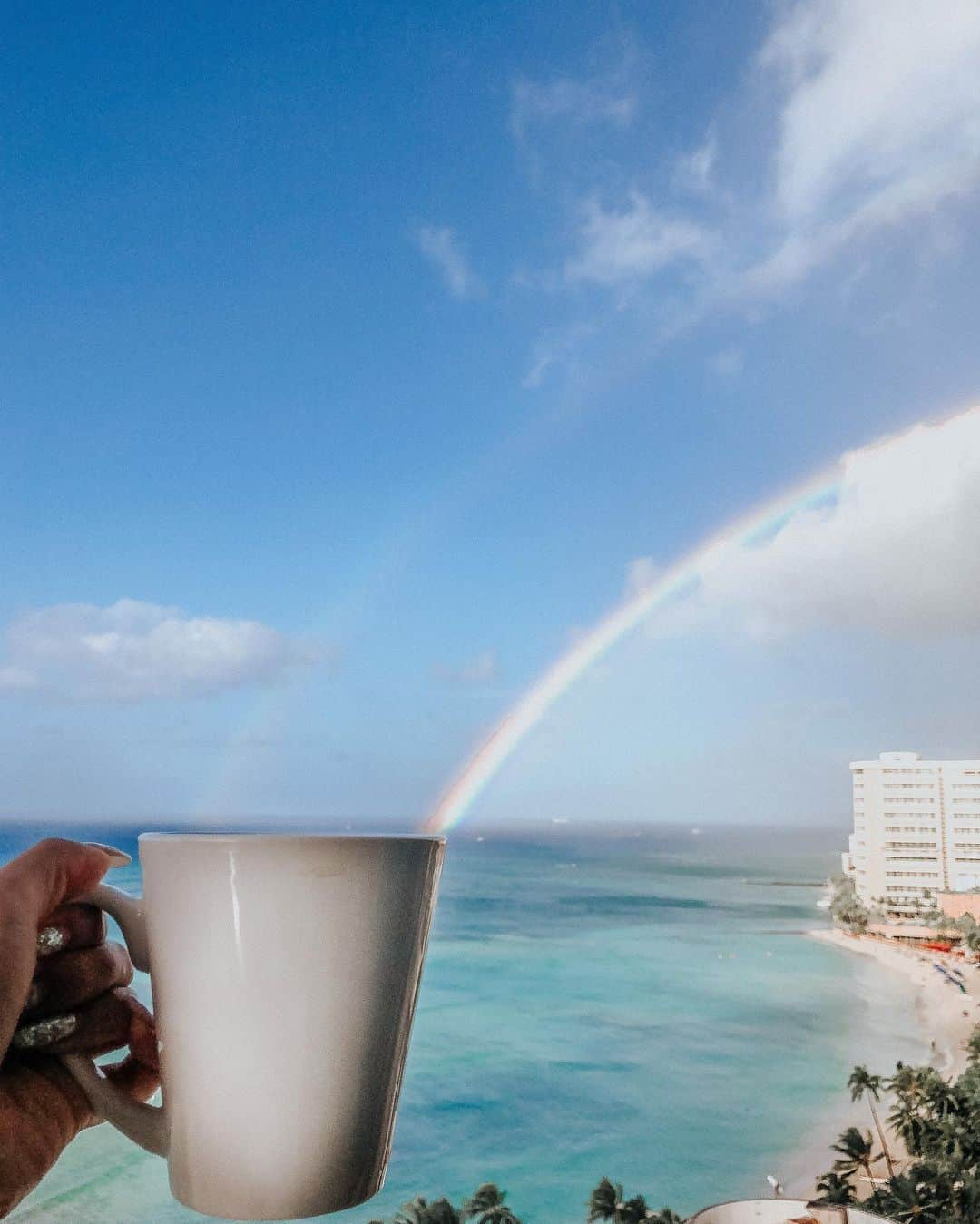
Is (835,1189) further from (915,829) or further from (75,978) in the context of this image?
(915,829)

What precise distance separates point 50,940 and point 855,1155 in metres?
15.2

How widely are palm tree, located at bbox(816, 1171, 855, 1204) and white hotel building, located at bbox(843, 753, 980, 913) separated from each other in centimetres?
1426

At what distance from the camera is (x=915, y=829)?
26203 mm

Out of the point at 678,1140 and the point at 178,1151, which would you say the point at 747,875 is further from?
the point at 178,1151

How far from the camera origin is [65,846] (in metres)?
0.34

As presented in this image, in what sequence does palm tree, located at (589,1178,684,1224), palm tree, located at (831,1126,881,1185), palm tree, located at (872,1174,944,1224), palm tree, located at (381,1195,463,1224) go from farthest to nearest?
palm tree, located at (831,1126,881,1185) < palm tree, located at (589,1178,684,1224) < palm tree, located at (381,1195,463,1224) < palm tree, located at (872,1174,944,1224)

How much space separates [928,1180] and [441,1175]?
22.2ft

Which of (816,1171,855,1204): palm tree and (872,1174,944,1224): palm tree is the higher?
(872,1174,944,1224): palm tree

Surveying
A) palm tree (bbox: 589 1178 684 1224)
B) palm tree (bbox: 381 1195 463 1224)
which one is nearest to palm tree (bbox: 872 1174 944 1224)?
palm tree (bbox: 589 1178 684 1224)

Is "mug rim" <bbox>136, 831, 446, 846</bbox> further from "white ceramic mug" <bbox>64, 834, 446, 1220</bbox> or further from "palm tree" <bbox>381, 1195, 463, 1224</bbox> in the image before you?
"palm tree" <bbox>381, 1195, 463, 1224</bbox>

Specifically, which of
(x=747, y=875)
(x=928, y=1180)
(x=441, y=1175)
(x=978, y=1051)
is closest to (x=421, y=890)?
(x=928, y=1180)

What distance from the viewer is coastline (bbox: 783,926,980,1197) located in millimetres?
14609

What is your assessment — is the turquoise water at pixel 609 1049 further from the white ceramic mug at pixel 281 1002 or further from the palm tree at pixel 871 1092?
the white ceramic mug at pixel 281 1002

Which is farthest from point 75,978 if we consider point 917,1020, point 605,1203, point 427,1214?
point 917,1020
